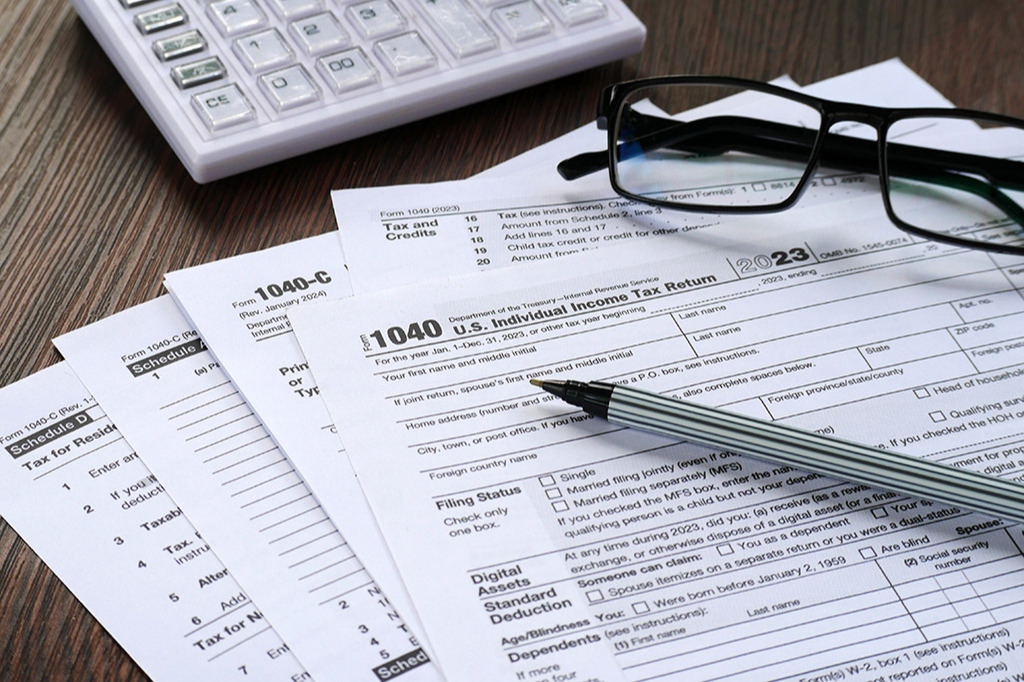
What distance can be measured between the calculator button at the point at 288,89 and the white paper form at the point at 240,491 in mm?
121

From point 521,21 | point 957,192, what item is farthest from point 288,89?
point 957,192

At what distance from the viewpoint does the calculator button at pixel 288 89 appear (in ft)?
1.64

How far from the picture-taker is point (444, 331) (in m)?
0.45

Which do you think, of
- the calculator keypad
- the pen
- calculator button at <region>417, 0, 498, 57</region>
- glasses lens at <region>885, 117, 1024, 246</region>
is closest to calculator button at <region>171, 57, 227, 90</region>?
the calculator keypad

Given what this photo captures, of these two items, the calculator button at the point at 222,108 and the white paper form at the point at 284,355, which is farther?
the calculator button at the point at 222,108

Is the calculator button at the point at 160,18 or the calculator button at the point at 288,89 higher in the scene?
the calculator button at the point at 160,18

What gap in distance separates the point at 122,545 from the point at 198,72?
0.82 feet

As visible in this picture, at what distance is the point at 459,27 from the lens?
0.54m

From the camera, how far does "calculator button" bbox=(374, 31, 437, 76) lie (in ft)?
1.72

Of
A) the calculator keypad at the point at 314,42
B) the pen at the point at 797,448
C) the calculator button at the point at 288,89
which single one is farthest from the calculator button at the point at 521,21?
the pen at the point at 797,448

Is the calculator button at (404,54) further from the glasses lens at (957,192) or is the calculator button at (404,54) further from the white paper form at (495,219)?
the glasses lens at (957,192)

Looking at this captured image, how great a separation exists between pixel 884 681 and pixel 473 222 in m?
0.28

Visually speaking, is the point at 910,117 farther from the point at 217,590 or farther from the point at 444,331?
the point at 217,590

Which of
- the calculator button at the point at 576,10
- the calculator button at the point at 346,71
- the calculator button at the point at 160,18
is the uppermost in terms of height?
the calculator button at the point at 160,18
